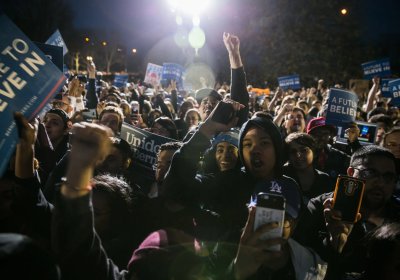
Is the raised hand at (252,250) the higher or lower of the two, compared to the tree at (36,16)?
lower

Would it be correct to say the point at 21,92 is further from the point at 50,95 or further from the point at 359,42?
the point at 359,42

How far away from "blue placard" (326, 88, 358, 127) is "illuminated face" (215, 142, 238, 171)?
2654 mm

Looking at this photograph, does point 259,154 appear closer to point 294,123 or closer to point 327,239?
point 327,239

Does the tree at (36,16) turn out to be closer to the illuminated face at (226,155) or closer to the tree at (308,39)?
the tree at (308,39)

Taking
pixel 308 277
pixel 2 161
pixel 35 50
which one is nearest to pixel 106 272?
pixel 2 161

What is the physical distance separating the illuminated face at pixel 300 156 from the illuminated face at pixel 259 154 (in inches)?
50.1

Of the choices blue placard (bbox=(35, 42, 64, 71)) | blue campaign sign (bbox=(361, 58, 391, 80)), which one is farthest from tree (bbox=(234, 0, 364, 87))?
blue placard (bbox=(35, 42, 64, 71))

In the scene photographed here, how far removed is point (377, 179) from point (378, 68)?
901cm

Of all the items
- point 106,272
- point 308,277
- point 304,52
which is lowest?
point 308,277

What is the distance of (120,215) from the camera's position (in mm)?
2361

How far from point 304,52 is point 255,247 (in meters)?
29.9

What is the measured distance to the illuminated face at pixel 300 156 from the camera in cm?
371

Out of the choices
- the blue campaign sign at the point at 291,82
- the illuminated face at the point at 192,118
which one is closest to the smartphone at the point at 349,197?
the illuminated face at the point at 192,118

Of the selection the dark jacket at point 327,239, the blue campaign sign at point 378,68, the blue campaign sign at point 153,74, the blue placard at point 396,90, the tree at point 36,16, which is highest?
the tree at point 36,16
